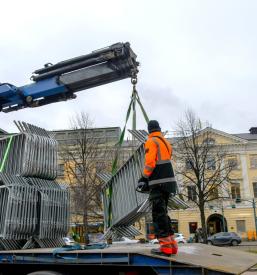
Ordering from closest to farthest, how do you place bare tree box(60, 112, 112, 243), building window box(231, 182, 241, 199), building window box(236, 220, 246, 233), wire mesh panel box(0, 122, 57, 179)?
1. wire mesh panel box(0, 122, 57, 179)
2. bare tree box(60, 112, 112, 243)
3. building window box(236, 220, 246, 233)
4. building window box(231, 182, 241, 199)

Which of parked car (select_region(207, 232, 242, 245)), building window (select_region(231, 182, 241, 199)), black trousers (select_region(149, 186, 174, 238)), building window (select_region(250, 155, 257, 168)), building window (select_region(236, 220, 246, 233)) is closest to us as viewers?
black trousers (select_region(149, 186, 174, 238))

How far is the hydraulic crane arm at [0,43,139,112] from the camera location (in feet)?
30.0

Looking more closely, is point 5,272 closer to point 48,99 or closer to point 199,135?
point 48,99

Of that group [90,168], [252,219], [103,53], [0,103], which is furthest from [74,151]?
[252,219]

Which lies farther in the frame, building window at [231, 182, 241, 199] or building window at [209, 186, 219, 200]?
building window at [231, 182, 241, 199]

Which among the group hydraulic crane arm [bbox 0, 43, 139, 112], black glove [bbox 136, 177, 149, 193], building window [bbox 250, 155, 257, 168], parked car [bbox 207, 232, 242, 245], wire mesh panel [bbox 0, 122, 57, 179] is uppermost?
building window [bbox 250, 155, 257, 168]

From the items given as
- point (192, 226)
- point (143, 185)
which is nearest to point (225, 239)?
point (192, 226)

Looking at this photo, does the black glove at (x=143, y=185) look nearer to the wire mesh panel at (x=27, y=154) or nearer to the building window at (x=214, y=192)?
the wire mesh panel at (x=27, y=154)

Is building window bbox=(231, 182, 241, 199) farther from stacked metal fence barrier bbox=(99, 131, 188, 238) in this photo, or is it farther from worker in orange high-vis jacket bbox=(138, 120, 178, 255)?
worker in orange high-vis jacket bbox=(138, 120, 178, 255)

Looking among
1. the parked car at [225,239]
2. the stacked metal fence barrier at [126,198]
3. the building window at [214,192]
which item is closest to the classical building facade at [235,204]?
the parked car at [225,239]

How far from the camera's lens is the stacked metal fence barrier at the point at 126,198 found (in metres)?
9.34

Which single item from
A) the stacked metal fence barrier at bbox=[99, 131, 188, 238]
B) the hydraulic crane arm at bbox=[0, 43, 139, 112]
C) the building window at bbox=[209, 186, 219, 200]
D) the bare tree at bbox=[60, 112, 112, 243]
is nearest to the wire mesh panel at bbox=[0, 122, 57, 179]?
the hydraulic crane arm at bbox=[0, 43, 139, 112]

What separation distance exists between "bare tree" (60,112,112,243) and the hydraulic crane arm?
1478 centimetres

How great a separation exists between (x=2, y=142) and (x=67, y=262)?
16.2 ft
